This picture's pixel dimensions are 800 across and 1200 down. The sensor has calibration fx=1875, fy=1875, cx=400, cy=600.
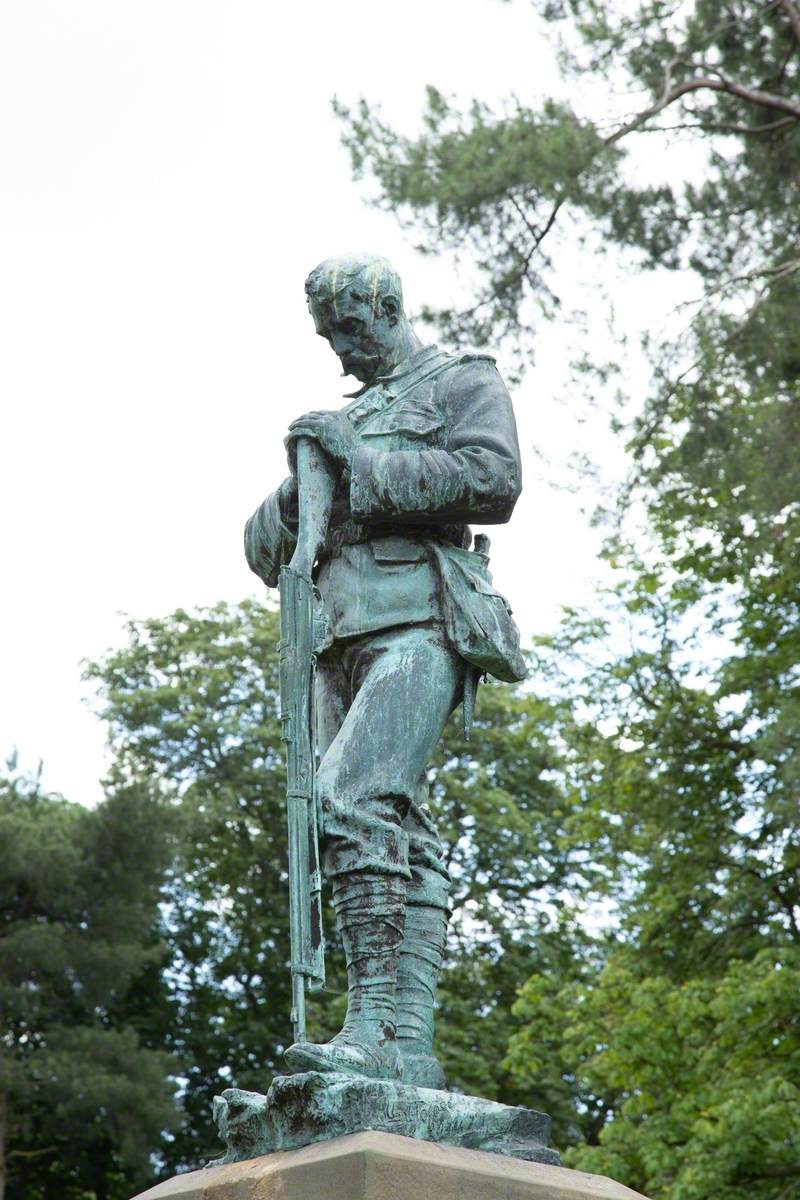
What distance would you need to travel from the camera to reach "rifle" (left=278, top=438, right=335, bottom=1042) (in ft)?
15.1

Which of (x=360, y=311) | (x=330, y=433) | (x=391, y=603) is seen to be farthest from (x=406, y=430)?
(x=391, y=603)

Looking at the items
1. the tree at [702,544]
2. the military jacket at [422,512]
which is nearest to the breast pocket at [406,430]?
the military jacket at [422,512]

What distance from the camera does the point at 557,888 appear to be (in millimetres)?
28266

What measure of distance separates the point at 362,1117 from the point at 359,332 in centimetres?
223

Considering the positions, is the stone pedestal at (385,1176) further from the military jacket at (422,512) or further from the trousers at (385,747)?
the military jacket at (422,512)

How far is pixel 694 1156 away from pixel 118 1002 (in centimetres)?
1419

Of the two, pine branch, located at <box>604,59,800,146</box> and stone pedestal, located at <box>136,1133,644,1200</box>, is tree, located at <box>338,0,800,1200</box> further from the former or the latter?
stone pedestal, located at <box>136,1133,644,1200</box>

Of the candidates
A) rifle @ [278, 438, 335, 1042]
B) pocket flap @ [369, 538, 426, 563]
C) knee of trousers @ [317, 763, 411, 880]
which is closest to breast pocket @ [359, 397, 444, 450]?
rifle @ [278, 438, 335, 1042]

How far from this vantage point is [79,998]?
26.3 meters

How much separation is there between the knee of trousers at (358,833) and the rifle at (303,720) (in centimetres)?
4

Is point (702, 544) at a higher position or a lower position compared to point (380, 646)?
higher

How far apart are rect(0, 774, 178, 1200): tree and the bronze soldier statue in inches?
825

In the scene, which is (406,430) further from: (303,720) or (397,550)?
(303,720)

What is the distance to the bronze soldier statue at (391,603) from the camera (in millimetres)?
4770
